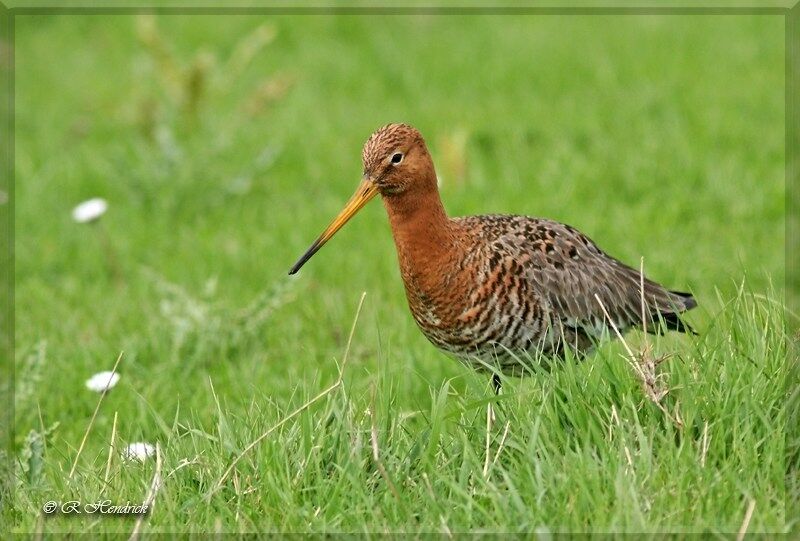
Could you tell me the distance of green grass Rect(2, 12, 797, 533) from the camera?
4.18 metres

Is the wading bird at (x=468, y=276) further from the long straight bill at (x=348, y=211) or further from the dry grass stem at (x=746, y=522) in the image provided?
the dry grass stem at (x=746, y=522)

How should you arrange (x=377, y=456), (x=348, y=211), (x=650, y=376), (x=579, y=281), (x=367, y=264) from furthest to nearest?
(x=367, y=264)
(x=579, y=281)
(x=348, y=211)
(x=650, y=376)
(x=377, y=456)

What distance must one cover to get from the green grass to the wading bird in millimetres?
354

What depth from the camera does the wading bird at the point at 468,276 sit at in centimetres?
525

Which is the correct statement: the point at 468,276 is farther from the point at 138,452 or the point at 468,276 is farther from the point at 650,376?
the point at 138,452

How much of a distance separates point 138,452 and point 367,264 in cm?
348

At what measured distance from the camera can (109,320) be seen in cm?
764

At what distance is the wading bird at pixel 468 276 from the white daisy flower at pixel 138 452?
107 cm

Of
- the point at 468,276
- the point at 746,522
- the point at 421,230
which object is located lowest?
the point at 746,522

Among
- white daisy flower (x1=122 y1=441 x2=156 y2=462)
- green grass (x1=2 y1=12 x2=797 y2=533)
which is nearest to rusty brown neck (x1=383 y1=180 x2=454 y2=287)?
green grass (x1=2 y1=12 x2=797 y2=533)

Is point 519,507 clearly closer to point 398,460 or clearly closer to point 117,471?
point 398,460

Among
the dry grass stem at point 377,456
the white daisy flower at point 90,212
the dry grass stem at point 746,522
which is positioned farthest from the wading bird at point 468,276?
the white daisy flower at point 90,212

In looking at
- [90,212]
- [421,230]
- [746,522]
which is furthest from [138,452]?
[90,212]

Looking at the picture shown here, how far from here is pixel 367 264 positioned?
822cm
